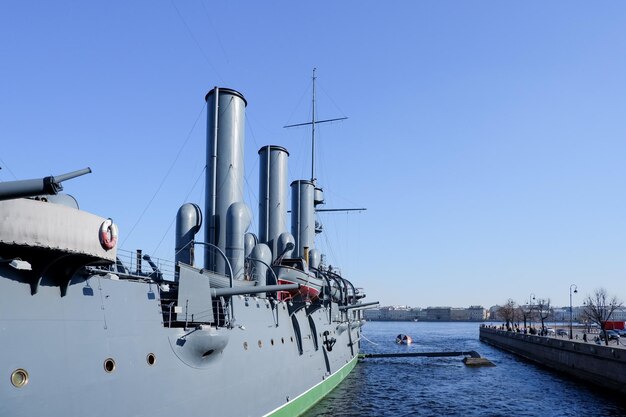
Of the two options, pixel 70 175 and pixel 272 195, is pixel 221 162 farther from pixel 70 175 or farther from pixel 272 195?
pixel 70 175

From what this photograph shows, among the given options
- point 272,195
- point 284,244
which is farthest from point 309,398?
point 272,195

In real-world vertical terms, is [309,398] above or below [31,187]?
below

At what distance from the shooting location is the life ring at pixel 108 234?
10159 mm

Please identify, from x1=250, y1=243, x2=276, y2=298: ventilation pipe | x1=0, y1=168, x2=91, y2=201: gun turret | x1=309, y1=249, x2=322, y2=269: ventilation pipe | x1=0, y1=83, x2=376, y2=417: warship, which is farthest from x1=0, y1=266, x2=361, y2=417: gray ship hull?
x1=309, y1=249, x2=322, y2=269: ventilation pipe

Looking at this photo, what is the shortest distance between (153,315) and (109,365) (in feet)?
7.30

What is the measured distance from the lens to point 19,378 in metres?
9.70

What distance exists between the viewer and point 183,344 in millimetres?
14617

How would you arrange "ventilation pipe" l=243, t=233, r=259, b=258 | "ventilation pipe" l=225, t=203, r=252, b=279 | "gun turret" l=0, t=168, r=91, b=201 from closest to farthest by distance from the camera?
"gun turret" l=0, t=168, r=91, b=201, "ventilation pipe" l=225, t=203, r=252, b=279, "ventilation pipe" l=243, t=233, r=259, b=258

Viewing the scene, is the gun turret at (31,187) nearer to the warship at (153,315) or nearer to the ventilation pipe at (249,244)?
the warship at (153,315)

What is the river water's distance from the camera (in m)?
28.0

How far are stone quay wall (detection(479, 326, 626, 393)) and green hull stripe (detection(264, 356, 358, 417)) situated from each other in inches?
725

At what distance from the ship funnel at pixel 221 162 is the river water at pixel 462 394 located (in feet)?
37.5

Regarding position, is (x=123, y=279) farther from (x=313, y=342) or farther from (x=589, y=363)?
(x=589, y=363)

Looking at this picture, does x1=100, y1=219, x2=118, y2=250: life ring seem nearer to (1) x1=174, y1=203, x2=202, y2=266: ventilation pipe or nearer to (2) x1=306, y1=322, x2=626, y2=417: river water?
(1) x1=174, y1=203, x2=202, y2=266: ventilation pipe
